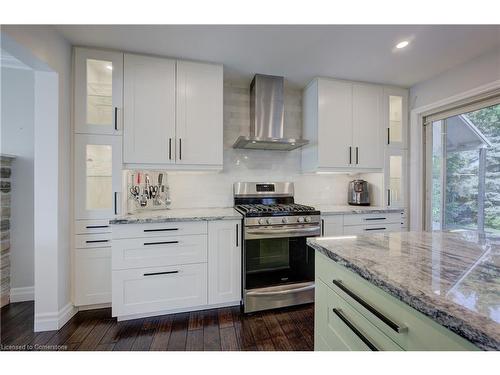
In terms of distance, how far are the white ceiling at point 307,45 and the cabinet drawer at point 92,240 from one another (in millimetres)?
1708

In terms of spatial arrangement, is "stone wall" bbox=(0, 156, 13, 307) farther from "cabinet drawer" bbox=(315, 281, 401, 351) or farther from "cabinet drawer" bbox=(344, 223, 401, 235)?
"cabinet drawer" bbox=(344, 223, 401, 235)

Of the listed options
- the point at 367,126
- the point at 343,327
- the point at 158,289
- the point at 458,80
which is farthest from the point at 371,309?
the point at 458,80

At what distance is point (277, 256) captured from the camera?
2219 mm

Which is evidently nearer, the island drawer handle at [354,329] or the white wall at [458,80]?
the island drawer handle at [354,329]

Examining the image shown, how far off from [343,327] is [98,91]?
260 centimetres

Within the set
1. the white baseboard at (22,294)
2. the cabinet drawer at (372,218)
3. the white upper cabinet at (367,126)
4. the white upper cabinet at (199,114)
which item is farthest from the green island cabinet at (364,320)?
the white baseboard at (22,294)

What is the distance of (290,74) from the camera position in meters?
2.43

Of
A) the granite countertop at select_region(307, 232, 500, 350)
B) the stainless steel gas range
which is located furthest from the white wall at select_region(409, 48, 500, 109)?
the stainless steel gas range

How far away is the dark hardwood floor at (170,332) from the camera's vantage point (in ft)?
5.09

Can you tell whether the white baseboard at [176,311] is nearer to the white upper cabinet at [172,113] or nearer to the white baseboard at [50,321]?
the white baseboard at [50,321]
